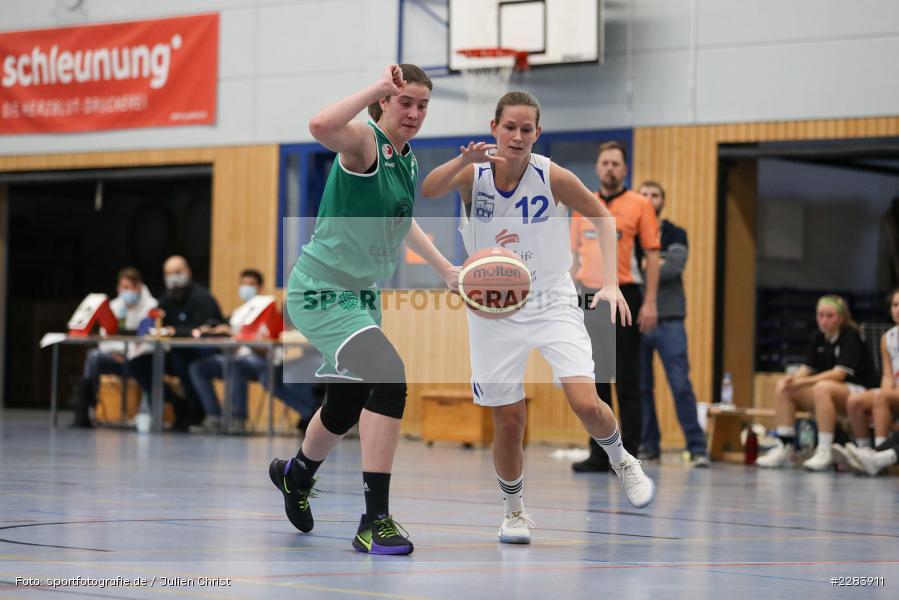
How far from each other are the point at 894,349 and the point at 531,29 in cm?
528

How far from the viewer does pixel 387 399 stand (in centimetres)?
522

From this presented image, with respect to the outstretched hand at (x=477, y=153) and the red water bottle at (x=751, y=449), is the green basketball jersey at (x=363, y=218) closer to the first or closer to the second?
the outstretched hand at (x=477, y=153)

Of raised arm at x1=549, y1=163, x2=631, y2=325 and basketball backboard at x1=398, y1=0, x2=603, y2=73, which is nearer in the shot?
raised arm at x1=549, y1=163, x2=631, y2=325

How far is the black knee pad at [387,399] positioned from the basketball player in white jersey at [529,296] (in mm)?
625

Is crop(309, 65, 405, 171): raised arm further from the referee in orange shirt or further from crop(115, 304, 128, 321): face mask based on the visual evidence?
crop(115, 304, 128, 321): face mask

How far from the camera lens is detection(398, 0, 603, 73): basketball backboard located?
1390cm

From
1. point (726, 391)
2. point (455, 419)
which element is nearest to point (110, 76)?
point (455, 419)

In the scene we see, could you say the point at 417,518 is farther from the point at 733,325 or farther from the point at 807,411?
the point at 733,325

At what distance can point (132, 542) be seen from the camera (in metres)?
5.25

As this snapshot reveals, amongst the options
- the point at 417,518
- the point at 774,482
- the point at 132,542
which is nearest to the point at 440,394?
the point at 774,482

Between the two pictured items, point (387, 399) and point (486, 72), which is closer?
point (387, 399)

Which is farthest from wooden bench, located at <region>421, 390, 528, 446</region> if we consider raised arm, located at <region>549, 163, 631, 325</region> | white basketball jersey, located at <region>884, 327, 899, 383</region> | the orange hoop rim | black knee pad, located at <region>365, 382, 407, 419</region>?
black knee pad, located at <region>365, 382, 407, 419</region>

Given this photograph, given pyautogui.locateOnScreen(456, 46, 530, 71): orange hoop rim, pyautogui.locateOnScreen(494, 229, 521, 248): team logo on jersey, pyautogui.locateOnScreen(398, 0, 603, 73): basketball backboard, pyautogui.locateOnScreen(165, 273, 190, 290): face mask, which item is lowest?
pyautogui.locateOnScreen(165, 273, 190, 290): face mask

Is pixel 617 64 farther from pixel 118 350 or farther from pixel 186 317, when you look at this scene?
pixel 118 350
